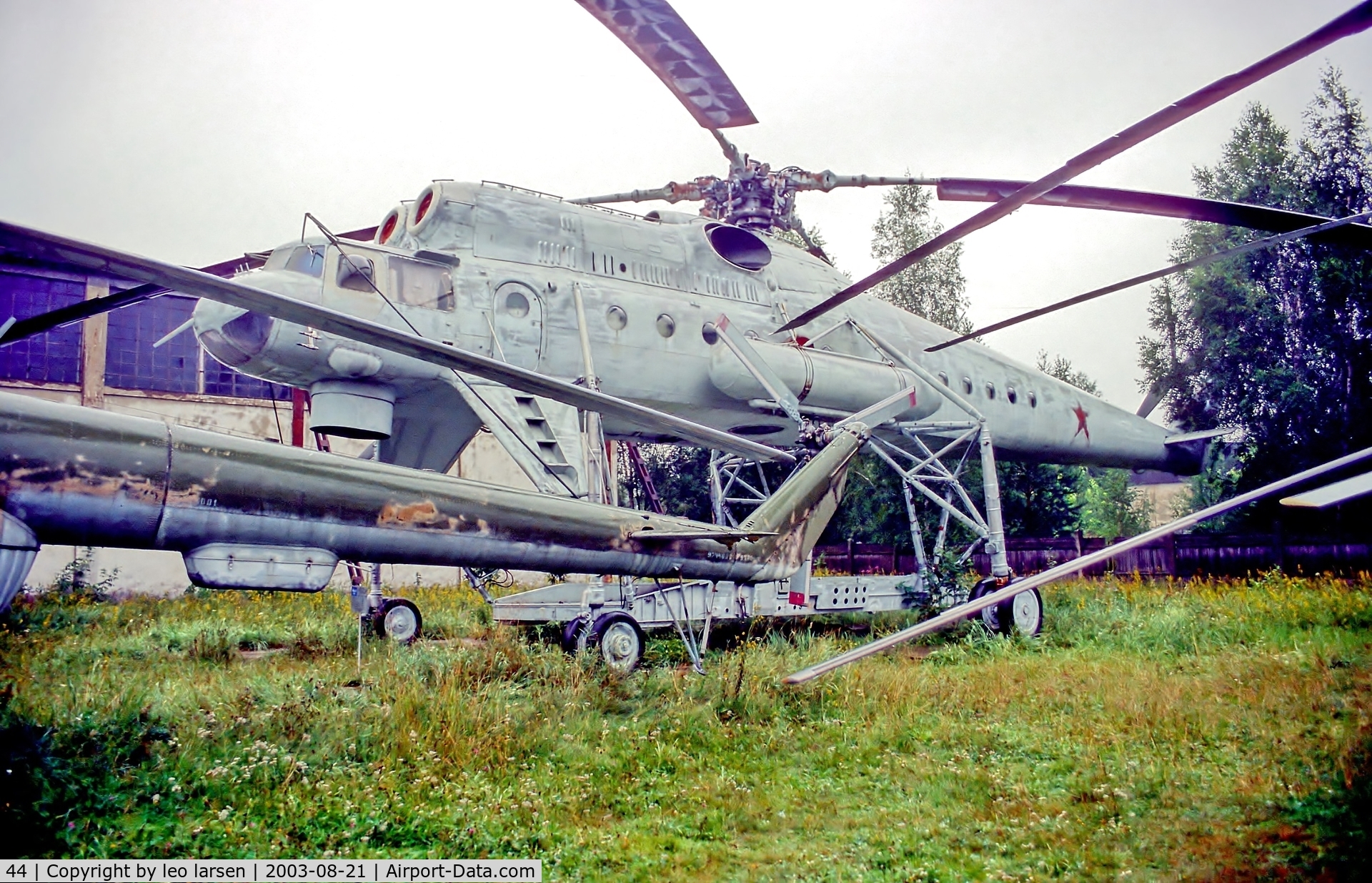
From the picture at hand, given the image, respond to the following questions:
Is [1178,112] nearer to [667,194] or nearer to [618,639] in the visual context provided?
[618,639]

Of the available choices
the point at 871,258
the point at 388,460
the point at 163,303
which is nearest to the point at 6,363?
the point at 163,303

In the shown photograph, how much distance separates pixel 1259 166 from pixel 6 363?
21.7 m

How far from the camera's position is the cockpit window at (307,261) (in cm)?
820

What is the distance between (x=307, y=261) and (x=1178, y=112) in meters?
7.22

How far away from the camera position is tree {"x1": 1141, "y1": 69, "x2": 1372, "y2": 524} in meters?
12.4

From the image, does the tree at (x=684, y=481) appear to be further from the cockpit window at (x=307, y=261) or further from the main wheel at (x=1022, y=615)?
the cockpit window at (x=307, y=261)

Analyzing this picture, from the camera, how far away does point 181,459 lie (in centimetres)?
432

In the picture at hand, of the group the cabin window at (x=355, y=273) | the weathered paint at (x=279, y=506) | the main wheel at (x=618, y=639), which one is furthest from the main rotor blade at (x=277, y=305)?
the cabin window at (x=355, y=273)

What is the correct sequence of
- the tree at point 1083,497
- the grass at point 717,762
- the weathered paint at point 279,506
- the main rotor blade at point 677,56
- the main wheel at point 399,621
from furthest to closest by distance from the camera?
the tree at point 1083,497, the main wheel at point 399,621, the main rotor blade at point 677,56, the weathered paint at point 279,506, the grass at point 717,762

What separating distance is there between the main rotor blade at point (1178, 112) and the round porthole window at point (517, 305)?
4.80 meters

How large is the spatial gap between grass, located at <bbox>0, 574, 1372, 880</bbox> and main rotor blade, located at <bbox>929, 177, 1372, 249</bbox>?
3.07 metres

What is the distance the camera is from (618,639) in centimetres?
800

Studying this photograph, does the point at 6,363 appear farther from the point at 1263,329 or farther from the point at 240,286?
the point at 1263,329

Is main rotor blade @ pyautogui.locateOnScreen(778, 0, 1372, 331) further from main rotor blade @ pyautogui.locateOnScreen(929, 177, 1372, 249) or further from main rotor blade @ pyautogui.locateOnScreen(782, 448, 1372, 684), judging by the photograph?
main rotor blade @ pyautogui.locateOnScreen(782, 448, 1372, 684)
